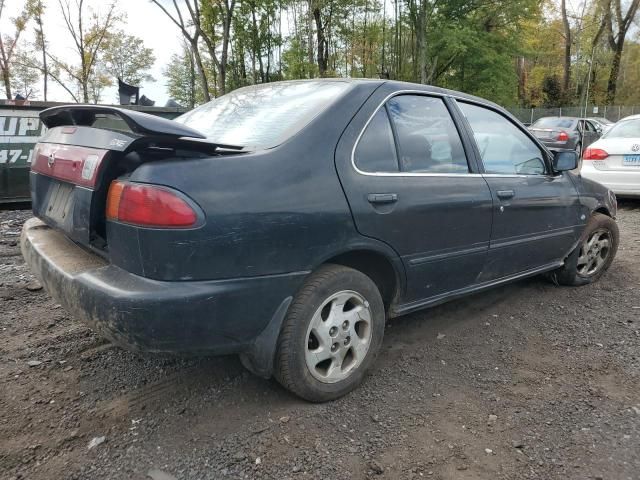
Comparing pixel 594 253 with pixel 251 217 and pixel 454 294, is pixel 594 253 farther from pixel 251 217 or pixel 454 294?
pixel 251 217

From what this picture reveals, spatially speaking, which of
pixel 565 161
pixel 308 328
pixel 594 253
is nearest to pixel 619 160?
pixel 594 253

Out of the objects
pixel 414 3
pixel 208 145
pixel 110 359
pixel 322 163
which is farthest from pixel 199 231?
pixel 414 3

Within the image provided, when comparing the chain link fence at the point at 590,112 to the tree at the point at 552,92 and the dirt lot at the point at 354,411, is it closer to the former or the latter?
the tree at the point at 552,92

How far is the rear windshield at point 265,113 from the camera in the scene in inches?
95.6

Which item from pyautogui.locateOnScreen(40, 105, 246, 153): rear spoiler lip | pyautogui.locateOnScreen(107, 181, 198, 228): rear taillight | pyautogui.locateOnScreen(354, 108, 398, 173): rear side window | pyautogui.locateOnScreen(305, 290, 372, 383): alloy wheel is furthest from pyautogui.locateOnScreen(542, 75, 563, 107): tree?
pyautogui.locateOnScreen(107, 181, 198, 228): rear taillight

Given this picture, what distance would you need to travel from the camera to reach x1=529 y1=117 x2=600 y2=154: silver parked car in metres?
14.6

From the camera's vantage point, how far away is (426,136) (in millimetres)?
2912

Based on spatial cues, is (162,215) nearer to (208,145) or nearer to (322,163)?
(208,145)

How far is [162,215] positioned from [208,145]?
0.37m

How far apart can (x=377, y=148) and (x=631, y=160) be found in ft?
20.7

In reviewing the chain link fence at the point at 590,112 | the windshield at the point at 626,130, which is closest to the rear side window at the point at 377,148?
the windshield at the point at 626,130

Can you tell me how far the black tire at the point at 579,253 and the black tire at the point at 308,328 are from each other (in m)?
2.43

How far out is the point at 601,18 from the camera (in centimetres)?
3356

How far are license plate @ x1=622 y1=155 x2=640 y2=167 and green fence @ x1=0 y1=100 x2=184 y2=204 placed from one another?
8658 mm
